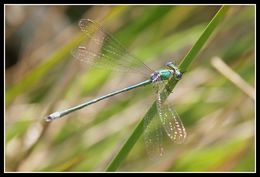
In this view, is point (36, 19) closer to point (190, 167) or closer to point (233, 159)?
point (190, 167)

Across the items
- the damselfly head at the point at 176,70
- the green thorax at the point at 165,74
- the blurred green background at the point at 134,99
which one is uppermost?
the damselfly head at the point at 176,70

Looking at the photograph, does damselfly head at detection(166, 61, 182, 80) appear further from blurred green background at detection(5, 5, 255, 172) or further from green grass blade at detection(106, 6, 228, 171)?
blurred green background at detection(5, 5, 255, 172)

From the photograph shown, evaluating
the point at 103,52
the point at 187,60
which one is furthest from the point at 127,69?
the point at 187,60

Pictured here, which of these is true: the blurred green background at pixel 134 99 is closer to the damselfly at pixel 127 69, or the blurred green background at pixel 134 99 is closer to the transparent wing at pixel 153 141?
the damselfly at pixel 127 69

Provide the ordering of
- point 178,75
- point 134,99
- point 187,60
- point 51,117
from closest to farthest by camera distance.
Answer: point 187,60 → point 178,75 → point 51,117 → point 134,99

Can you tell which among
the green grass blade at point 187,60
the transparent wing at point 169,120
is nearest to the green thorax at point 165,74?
the transparent wing at point 169,120

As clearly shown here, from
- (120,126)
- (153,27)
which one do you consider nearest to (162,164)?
(120,126)

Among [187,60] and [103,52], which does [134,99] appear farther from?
[187,60]

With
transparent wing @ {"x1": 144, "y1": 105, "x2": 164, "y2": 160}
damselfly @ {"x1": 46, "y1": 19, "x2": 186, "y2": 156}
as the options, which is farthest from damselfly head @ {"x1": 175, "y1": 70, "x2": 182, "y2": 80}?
transparent wing @ {"x1": 144, "y1": 105, "x2": 164, "y2": 160}
